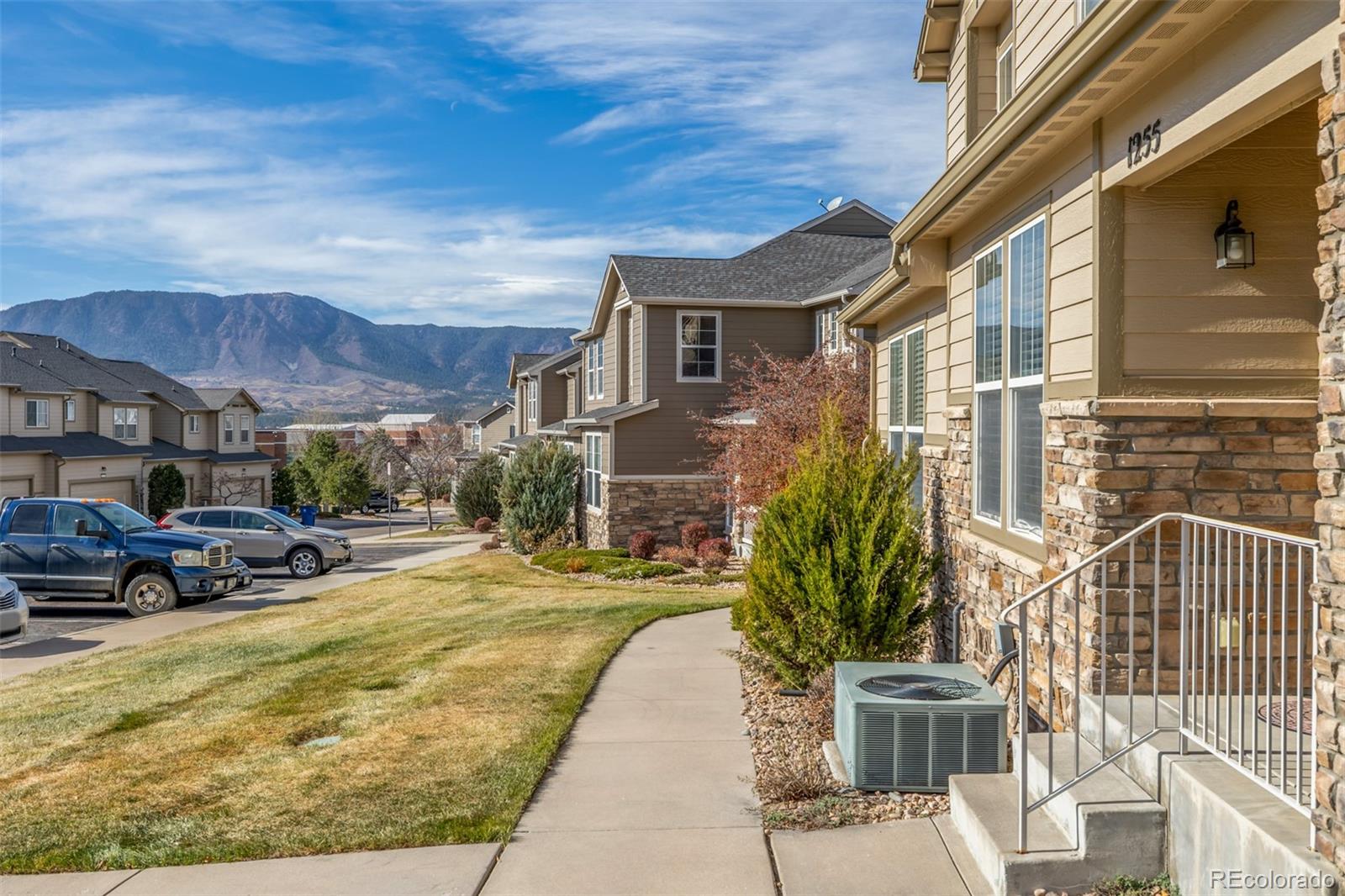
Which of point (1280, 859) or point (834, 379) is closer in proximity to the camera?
point (1280, 859)

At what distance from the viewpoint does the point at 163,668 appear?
11.7 meters

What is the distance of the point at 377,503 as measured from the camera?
61.4 meters

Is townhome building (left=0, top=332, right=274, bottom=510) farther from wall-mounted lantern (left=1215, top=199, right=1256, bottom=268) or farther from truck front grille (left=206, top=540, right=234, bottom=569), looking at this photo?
wall-mounted lantern (left=1215, top=199, right=1256, bottom=268)

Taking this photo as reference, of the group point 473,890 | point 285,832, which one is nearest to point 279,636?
point 285,832

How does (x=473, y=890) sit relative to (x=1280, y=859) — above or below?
below

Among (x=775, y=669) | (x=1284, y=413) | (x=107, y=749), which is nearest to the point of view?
(x=1284, y=413)

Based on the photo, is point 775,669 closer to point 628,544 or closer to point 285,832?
point 285,832

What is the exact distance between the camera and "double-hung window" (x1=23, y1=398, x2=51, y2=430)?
114 ft

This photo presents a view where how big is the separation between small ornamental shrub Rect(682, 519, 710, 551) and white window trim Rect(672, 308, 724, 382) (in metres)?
3.69

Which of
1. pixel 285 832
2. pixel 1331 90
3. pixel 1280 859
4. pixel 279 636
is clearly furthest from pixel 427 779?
pixel 279 636

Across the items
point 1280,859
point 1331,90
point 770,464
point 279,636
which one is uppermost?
point 1331,90

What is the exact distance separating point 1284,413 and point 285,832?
19.6ft

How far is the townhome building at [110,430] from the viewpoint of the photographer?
3381 cm

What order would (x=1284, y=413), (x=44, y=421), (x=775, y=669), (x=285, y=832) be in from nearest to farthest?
(x=1284, y=413) → (x=285, y=832) → (x=775, y=669) → (x=44, y=421)
